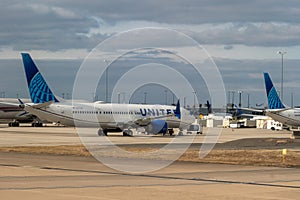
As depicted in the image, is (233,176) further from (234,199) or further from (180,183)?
(234,199)

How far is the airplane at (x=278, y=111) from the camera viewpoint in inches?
3674

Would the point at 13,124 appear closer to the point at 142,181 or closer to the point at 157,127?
the point at 157,127

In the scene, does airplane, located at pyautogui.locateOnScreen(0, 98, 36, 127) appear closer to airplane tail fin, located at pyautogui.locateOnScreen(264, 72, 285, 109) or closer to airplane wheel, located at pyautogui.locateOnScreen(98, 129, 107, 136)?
airplane tail fin, located at pyautogui.locateOnScreen(264, 72, 285, 109)

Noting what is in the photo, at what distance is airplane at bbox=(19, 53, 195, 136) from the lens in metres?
66.1

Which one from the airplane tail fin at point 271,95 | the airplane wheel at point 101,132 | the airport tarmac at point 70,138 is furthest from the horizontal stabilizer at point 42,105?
the airplane tail fin at point 271,95

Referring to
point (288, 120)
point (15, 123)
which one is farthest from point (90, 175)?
point (15, 123)

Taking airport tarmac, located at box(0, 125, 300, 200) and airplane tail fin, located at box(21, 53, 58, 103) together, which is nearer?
airport tarmac, located at box(0, 125, 300, 200)

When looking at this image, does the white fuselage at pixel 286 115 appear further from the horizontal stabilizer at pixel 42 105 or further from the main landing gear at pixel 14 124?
the main landing gear at pixel 14 124

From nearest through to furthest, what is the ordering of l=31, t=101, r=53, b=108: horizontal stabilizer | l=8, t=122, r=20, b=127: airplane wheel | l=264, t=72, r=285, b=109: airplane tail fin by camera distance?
l=31, t=101, r=53, b=108: horizontal stabilizer
l=264, t=72, r=285, b=109: airplane tail fin
l=8, t=122, r=20, b=127: airplane wheel

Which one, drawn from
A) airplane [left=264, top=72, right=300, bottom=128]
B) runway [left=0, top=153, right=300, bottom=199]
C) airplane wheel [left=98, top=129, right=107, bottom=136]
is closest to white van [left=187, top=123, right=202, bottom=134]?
airplane wheel [left=98, top=129, right=107, bottom=136]

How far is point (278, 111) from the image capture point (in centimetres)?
9269

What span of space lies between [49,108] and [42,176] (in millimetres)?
42899

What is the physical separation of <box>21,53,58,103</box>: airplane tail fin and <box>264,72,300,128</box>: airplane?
3693cm

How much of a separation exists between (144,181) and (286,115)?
242ft
